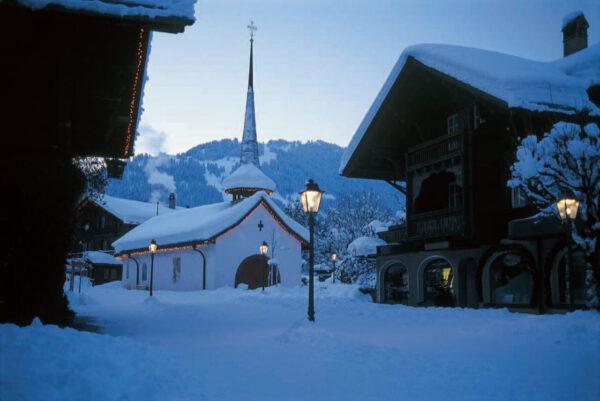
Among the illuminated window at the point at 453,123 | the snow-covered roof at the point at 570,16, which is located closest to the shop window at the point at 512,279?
the illuminated window at the point at 453,123

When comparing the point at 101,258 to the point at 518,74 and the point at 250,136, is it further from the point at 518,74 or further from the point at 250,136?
the point at 518,74

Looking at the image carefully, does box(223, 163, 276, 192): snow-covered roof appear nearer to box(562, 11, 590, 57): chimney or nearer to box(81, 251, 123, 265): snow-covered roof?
box(81, 251, 123, 265): snow-covered roof

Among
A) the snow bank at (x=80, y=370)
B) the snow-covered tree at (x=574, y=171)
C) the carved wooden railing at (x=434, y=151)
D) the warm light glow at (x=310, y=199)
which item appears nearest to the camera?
the snow bank at (x=80, y=370)

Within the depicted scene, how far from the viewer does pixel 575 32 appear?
71.8ft

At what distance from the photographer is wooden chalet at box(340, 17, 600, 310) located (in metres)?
16.0

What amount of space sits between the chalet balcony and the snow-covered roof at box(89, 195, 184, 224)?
3549cm

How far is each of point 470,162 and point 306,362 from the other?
12.1 m

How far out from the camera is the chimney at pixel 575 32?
2159cm

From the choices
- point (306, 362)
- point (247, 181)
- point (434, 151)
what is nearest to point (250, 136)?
point (247, 181)

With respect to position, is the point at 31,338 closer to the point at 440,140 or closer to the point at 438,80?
the point at 440,140

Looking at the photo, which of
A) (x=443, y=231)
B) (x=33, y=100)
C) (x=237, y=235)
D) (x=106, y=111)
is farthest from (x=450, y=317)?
(x=237, y=235)

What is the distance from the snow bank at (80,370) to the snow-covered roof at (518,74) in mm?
12415

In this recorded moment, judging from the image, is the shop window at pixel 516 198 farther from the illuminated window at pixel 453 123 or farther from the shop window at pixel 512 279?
the illuminated window at pixel 453 123

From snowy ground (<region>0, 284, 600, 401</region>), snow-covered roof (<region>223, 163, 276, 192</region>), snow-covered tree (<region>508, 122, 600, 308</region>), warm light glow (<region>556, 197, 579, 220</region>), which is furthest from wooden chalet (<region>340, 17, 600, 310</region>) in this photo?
snow-covered roof (<region>223, 163, 276, 192</region>)
